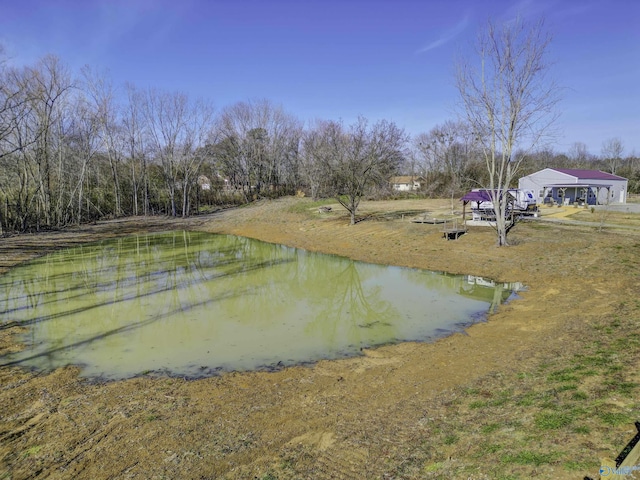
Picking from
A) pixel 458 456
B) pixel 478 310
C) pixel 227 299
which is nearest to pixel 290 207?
pixel 227 299

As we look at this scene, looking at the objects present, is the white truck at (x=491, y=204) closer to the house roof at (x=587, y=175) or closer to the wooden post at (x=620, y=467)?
the house roof at (x=587, y=175)

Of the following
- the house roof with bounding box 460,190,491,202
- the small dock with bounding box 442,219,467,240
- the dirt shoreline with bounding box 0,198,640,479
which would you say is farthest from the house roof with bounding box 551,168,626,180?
the dirt shoreline with bounding box 0,198,640,479

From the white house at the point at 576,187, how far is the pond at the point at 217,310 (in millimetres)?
23022

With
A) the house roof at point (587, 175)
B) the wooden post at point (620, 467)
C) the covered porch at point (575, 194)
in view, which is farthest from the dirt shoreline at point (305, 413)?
the house roof at point (587, 175)

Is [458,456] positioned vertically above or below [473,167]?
below

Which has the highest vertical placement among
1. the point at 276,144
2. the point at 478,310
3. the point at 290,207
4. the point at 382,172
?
the point at 276,144

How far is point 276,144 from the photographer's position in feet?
136

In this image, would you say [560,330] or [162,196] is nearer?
[560,330]

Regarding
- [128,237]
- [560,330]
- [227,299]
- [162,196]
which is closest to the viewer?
[560,330]

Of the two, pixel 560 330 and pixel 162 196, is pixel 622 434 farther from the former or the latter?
pixel 162 196

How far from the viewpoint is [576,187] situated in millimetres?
29859

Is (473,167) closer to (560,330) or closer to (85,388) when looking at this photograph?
(560,330)

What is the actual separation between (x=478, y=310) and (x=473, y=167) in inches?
1435

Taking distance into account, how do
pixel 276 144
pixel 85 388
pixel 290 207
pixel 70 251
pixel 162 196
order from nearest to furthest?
pixel 85 388 → pixel 70 251 → pixel 290 207 → pixel 162 196 → pixel 276 144
